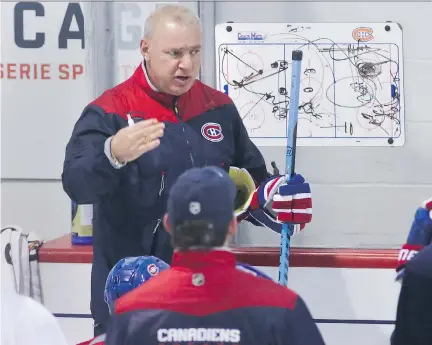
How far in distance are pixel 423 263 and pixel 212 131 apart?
36.8 inches

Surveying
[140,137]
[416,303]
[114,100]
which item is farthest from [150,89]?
[416,303]

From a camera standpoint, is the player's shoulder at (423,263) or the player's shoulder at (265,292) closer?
the player's shoulder at (265,292)

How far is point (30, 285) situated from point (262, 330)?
1.71 meters

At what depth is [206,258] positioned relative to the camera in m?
1.62

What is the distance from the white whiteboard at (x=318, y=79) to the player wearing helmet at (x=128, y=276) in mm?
1477

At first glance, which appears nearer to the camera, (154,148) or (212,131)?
(154,148)

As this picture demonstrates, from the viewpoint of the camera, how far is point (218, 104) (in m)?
2.72

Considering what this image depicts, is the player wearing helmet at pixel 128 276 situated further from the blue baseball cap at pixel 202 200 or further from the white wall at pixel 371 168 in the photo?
the white wall at pixel 371 168

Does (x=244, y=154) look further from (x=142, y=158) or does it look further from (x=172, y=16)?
(x=172, y=16)

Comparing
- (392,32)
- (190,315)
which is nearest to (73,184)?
(190,315)

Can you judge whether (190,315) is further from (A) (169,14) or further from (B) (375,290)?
(B) (375,290)

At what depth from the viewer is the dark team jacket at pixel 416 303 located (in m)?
1.95

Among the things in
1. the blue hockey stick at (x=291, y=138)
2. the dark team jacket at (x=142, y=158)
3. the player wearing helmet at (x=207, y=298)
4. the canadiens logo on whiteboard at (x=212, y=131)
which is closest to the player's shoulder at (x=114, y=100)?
the dark team jacket at (x=142, y=158)

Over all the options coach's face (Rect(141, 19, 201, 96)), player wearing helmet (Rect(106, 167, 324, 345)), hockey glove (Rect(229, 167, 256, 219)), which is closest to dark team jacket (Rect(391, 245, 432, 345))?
player wearing helmet (Rect(106, 167, 324, 345))
